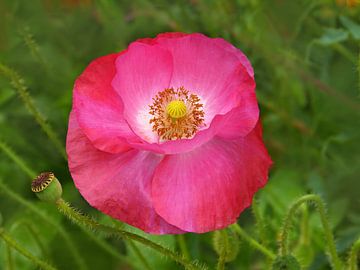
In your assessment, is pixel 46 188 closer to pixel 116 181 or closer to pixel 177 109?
pixel 116 181

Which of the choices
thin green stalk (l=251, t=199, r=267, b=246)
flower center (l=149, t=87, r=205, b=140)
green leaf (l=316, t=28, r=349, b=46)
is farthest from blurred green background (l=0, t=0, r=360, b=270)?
flower center (l=149, t=87, r=205, b=140)

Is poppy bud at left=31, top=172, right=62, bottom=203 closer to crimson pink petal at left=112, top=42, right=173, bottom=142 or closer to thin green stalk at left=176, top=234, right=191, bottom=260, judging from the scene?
crimson pink petal at left=112, top=42, right=173, bottom=142

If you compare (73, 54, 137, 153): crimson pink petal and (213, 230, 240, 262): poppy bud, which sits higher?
(73, 54, 137, 153): crimson pink petal

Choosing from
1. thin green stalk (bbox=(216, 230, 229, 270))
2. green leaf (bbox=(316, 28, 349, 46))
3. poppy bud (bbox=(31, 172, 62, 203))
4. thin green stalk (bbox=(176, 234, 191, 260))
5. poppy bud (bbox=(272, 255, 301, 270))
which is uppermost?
poppy bud (bbox=(31, 172, 62, 203))

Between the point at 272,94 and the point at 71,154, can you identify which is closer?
the point at 71,154

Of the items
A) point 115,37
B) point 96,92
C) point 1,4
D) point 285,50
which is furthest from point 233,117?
point 1,4

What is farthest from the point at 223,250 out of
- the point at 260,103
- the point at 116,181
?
the point at 260,103

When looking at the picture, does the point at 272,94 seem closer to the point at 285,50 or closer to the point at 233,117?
the point at 285,50
